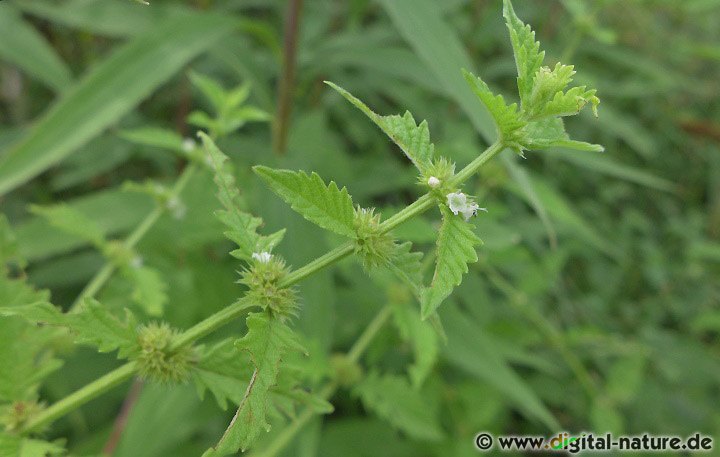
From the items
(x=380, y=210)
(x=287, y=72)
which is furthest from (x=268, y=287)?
(x=287, y=72)

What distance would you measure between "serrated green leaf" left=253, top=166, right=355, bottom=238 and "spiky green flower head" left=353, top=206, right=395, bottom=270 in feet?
0.04

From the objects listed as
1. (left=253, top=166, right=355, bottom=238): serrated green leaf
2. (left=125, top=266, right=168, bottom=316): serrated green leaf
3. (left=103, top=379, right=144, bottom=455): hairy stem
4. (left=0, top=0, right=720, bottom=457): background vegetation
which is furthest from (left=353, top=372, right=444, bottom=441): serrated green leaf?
(left=253, top=166, right=355, bottom=238): serrated green leaf

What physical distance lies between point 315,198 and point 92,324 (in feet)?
0.96

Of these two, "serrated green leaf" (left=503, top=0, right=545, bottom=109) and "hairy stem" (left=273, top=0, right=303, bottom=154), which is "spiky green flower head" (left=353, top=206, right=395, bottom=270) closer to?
"serrated green leaf" (left=503, top=0, right=545, bottom=109)

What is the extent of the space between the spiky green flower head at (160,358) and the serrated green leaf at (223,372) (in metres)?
0.02

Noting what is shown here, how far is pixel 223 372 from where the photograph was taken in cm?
65

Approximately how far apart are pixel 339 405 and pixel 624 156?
6.40 ft

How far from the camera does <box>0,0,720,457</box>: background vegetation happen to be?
1.22 meters

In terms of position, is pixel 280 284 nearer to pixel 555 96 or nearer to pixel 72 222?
pixel 555 96

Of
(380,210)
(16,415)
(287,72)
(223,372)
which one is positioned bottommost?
(16,415)

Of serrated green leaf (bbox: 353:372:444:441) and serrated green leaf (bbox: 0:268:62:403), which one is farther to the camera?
serrated green leaf (bbox: 353:372:444:441)

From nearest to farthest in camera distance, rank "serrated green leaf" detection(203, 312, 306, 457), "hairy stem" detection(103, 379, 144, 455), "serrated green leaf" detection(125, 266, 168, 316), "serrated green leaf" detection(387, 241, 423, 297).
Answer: "serrated green leaf" detection(203, 312, 306, 457), "serrated green leaf" detection(387, 241, 423, 297), "serrated green leaf" detection(125, 266, 168, 316), "hairy stem" detection(103, 379, 144, 455)

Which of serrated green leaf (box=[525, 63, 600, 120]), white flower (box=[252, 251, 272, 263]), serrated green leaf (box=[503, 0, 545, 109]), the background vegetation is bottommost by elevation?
white flower (box=[252, 251, 272, 263])

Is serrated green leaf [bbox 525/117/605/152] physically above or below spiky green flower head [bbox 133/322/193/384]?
above
